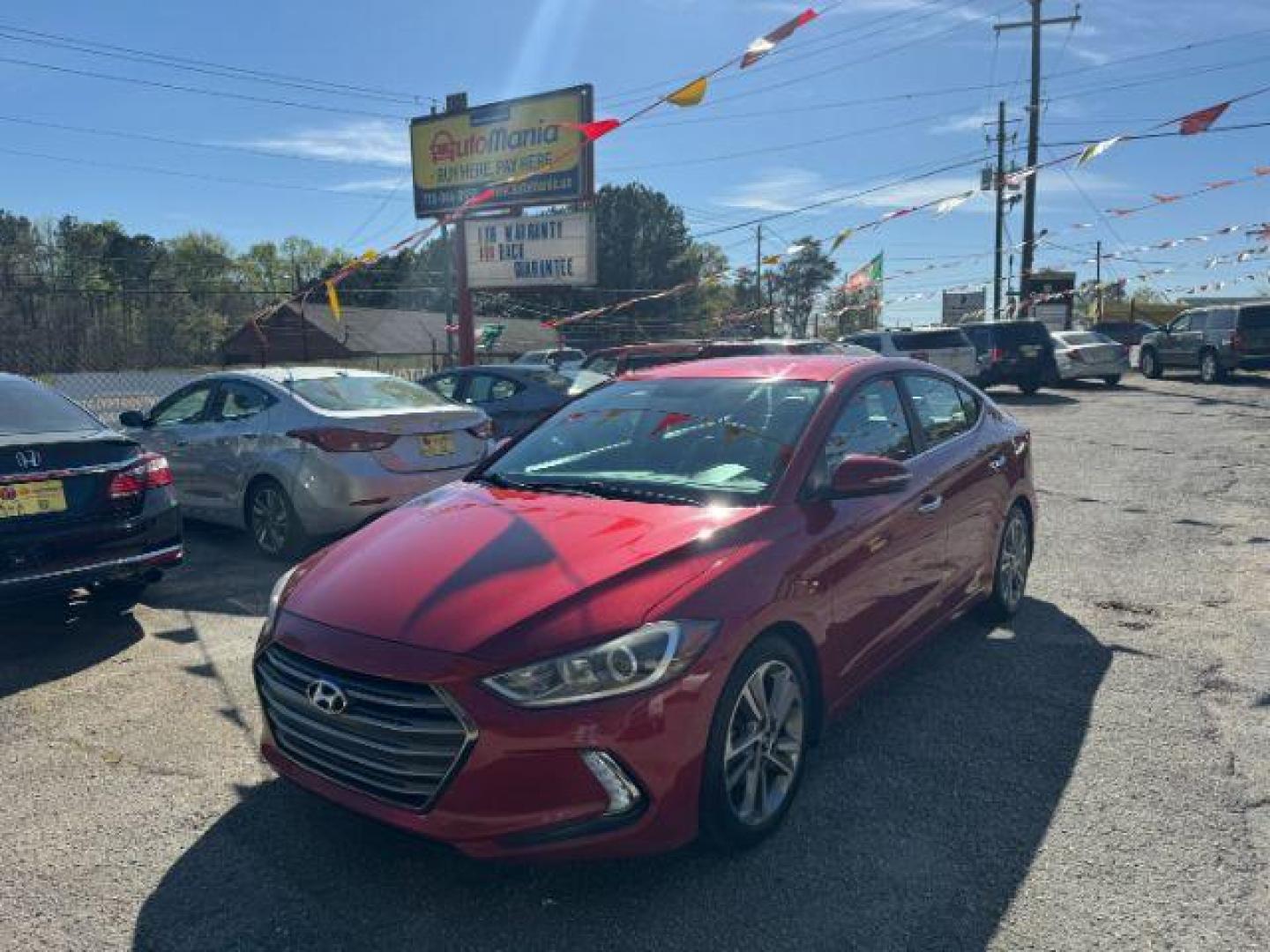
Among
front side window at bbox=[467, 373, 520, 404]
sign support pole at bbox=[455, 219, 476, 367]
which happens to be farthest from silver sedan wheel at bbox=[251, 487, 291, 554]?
sign support pole at bbox=[455, 219, 476, 367]

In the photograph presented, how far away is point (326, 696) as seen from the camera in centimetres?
268

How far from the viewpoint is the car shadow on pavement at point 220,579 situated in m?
A: 5.72

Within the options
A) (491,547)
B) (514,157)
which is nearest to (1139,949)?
(491,547)

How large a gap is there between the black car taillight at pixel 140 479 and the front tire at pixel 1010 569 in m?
4.56

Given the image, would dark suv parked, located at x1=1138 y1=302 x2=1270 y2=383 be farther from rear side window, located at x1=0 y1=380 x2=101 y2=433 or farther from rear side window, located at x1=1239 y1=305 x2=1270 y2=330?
rear side window, located at x1=0 y1=380 x2=101 y2=433

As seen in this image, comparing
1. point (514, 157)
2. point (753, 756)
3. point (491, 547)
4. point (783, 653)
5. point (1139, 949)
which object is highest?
point (514, 157)

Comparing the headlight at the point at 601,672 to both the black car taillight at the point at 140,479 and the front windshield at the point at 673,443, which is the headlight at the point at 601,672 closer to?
the front windshield at the point at 673,443

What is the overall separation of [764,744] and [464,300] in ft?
54.5

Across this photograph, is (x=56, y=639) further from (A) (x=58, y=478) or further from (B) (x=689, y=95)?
(B) (x=689, y=95)

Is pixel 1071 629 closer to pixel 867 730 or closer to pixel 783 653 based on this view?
pixel 867 730

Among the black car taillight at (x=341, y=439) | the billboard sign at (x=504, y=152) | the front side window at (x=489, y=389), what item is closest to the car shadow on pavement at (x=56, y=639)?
the black car taillight at (x=341, y=439)

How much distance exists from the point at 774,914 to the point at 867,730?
1.29 m

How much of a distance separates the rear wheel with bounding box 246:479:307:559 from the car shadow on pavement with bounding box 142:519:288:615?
105 mm

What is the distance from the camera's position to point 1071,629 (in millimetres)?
4969
